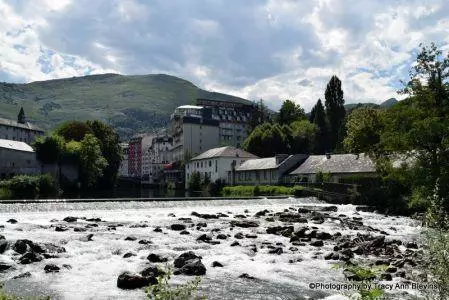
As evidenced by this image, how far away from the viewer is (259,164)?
84.6 meters

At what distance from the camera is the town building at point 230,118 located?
567 ft

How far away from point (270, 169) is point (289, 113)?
56825mm

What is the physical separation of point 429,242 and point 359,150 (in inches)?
2187

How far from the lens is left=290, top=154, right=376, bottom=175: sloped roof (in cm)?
6269

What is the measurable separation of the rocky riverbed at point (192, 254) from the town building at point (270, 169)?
4188cm

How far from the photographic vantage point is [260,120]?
14075 cm

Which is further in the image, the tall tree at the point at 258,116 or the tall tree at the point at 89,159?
the tall tree at the point at 258,116

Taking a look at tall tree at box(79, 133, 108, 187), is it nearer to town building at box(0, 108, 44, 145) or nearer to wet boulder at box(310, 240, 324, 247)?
town building at box(0, 108, 44, 145)

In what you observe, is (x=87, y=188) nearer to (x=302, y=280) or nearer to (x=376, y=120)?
(x=376, y=120)

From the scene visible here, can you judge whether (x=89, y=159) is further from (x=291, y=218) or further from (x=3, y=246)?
(x=3, y=246)

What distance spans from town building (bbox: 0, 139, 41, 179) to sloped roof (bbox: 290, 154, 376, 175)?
48482 millimetres

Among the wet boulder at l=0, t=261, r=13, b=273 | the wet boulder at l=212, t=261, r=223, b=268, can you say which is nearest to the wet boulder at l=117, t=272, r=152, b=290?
the wet boulder at l=212, t=261, r=223, b=268

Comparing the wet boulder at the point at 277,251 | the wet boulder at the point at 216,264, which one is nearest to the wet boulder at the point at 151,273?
the wet boulder at the point at 216,264

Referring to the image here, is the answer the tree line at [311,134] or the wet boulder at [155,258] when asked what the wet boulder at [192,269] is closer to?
the wet boulder at [155,258]
